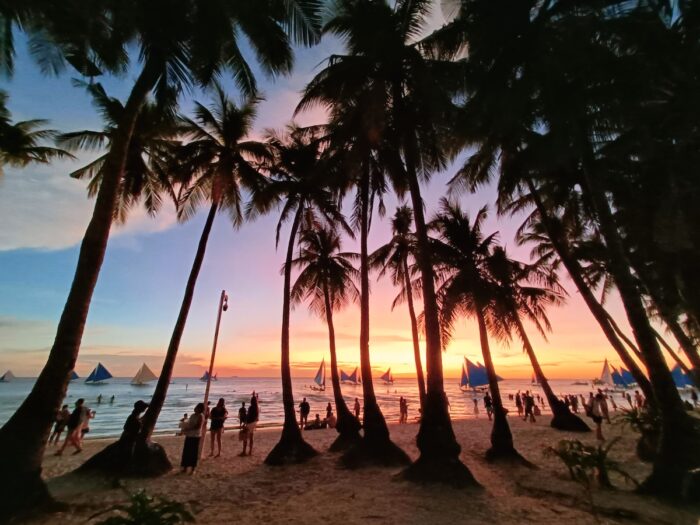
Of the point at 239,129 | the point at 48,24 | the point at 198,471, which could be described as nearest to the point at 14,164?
the point at 239,129

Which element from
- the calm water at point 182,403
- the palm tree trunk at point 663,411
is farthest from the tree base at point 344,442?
the calm water at point 182,403

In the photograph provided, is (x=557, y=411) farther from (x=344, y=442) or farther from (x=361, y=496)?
(x=361, y=496)

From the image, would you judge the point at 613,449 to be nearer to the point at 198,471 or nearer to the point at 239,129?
the point at 198,471

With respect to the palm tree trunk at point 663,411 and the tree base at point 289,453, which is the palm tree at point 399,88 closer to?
the palm tree trunk at point 663,411

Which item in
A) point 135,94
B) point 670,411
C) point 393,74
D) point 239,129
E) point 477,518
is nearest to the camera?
point 477,518

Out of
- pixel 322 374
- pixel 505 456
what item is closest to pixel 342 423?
pixel 505 456

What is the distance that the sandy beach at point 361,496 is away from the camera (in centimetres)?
638

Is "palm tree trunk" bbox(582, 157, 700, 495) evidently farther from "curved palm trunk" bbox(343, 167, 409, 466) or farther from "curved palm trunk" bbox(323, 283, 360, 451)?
"curved palm trunk" bbox(323, 283, 360, 451)

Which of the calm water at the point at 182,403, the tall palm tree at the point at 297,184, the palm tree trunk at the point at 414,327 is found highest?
the tall palm tree at the point at 297,184

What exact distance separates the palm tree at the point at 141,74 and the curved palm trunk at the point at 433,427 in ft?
24.1

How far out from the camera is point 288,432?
12406 mm

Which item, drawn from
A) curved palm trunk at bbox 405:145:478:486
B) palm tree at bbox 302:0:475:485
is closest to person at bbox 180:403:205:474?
curved palm trunk at bbox 405:145:478:486

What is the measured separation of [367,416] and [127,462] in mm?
7385

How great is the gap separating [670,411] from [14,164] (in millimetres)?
25658
